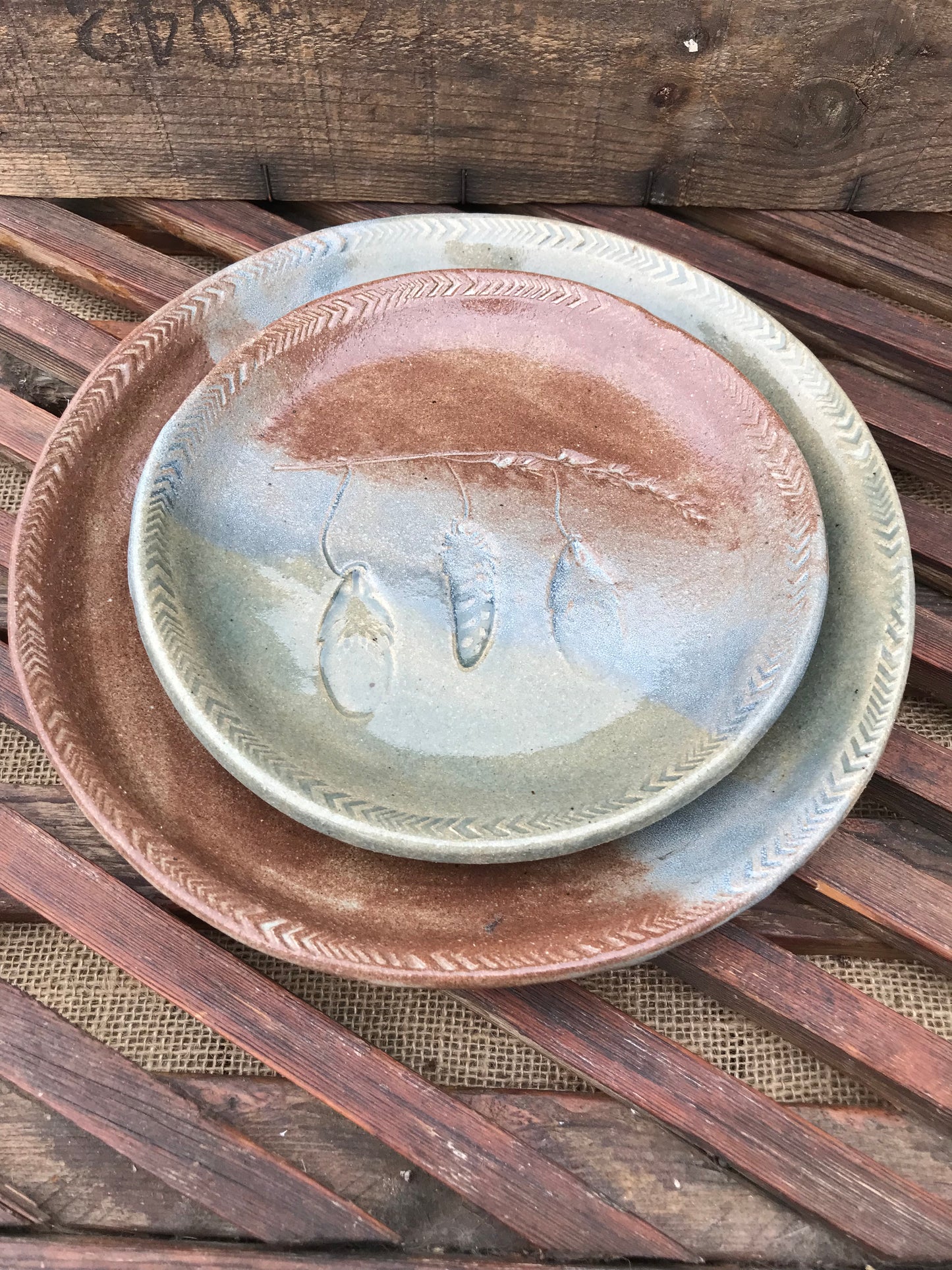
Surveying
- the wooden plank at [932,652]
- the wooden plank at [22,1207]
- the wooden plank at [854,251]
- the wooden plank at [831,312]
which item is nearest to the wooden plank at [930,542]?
the wooden plank at [932,652]

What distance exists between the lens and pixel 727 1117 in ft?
3.62

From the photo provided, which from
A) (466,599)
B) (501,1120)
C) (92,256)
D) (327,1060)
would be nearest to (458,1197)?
(501,1120)

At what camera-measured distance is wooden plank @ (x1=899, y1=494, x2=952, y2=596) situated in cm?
138

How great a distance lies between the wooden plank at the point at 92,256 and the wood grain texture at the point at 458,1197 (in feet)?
3.78

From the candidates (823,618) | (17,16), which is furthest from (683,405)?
(17,16)

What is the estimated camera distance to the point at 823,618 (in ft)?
3.58

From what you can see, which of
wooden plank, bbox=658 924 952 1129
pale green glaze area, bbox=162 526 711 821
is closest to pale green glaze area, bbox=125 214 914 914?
→ pale green glaze area, bbox=162 526 711 821

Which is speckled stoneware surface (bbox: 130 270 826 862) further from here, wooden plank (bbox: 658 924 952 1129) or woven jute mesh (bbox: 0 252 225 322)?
woven jute mesh (bbox: 0 252 225 322)

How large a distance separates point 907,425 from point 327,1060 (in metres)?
1.20

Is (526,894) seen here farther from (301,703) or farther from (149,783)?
(149,783)

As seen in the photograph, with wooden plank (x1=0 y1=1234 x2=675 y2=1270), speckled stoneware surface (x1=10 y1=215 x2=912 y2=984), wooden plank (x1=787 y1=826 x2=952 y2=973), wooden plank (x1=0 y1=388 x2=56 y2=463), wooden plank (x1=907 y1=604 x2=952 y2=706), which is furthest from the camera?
wooden plank (x1=0 y1=388 x2=56 y2=463)

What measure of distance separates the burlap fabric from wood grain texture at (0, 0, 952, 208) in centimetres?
122

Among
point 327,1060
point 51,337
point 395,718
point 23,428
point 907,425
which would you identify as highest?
point 907,425

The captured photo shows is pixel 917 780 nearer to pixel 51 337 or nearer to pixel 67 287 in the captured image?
pixel 51 337
